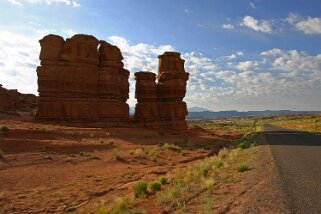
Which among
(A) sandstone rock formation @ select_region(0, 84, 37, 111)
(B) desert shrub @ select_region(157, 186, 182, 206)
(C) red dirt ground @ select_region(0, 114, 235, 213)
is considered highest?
(A) sandstone rock formation @ select_region(0, 84, 37, 111)

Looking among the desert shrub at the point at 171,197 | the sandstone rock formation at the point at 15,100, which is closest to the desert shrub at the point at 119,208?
the desert shrub at the point at 171,197

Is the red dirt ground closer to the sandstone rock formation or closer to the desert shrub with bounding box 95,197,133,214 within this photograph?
the desert shrub with bounding box 95,197,133,214

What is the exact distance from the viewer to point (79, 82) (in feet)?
151

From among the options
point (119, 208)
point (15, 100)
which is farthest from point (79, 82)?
point (119, 208)

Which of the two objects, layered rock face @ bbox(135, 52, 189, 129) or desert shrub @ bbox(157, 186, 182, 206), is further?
layered rock face @ bbox(135, 52, 189, 129)

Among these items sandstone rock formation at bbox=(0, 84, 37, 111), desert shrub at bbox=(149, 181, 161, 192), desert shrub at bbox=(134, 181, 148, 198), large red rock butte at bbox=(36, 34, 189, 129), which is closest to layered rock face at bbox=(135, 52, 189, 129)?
large red rock butte at bbox=(36, 34, 189, 129)

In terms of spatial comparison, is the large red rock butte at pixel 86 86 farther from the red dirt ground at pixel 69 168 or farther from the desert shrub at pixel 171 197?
the desert shrub at pixel 171 197

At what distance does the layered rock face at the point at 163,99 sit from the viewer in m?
56.2

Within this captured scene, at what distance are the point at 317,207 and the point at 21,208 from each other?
33.9 feet

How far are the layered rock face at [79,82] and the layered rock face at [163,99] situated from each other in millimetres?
6865

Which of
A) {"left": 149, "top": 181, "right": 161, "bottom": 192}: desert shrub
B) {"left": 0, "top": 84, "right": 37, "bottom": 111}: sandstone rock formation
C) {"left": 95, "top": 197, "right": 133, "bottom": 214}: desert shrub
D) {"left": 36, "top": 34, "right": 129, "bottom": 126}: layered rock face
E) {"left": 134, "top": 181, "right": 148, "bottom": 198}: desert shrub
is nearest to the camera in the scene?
{"left": 95, "top": 197, "right": 133, "bottom": 214}: desert shrub

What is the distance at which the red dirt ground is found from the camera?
14.3 m

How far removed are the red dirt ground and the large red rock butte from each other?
8.19 meters

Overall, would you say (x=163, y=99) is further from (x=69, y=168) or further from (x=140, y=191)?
(x=140, y=191)
